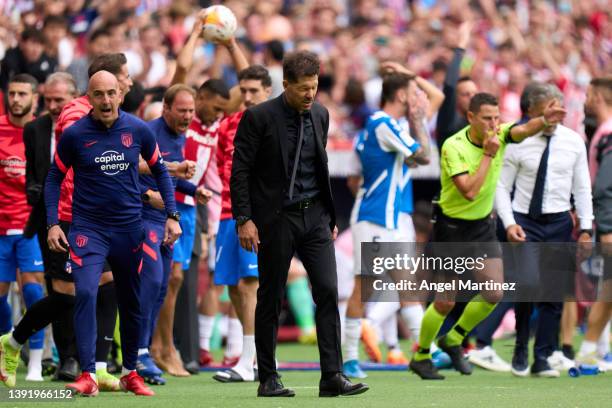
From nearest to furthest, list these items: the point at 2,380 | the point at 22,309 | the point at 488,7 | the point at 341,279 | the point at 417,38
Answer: the point at 2,380, the point at 22,309, the point at 341,279, the point at 417,38, the point at 488,7

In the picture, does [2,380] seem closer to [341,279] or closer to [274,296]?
[274,296]

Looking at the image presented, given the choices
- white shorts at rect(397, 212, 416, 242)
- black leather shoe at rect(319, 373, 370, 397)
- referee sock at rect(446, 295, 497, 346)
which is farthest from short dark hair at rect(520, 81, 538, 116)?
black leather shoe at rect(319, 373, 370, 397)

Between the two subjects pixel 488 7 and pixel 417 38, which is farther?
pixel 488 7

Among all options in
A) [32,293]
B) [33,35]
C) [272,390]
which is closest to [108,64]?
[32,293]

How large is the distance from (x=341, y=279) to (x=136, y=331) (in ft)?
24.6

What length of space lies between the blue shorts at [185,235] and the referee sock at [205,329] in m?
1.60

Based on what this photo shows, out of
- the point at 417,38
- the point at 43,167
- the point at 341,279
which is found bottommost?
the point at 341,279

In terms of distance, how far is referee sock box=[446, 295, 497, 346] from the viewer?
1250 cm

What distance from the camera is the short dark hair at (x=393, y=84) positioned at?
13219mm

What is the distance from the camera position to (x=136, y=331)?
35.1ft

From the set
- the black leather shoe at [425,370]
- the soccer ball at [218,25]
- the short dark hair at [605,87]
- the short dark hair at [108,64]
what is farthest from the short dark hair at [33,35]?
the short dark hair at [605,87]

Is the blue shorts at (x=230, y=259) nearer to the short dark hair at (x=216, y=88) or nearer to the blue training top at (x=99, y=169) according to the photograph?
the short dark hair at (x=216, y=88)

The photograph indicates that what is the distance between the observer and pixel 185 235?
13375 millimetres

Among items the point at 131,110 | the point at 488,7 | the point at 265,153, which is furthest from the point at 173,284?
the point at 488,7
